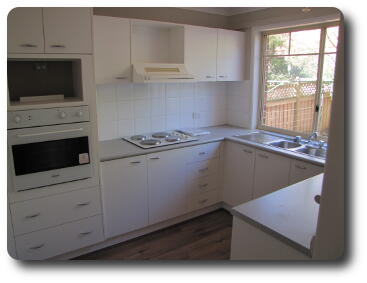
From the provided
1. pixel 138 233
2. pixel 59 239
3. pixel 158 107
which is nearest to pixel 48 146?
pixel 59 239

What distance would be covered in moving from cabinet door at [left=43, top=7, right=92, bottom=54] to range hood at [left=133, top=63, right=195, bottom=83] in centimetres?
58

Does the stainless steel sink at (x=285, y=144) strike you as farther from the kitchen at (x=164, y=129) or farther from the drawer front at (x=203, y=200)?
the drawer front at (x=203, y=200)

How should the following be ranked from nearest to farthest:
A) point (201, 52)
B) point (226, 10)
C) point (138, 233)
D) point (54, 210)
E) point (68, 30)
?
point (68, 30), point (54, 210), point (138, 233), point (201, 52), point (226, 10)

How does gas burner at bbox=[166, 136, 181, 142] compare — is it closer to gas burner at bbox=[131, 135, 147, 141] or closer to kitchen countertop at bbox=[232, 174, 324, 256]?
gas burner at bbox=[131, 135, 147, 141]

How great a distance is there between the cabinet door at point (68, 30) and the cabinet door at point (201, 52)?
1158 mm

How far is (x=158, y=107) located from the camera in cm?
345

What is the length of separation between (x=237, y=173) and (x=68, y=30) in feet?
6.90

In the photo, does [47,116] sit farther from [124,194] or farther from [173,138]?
[173,138]

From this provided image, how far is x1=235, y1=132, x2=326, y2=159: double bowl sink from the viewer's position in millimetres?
2935

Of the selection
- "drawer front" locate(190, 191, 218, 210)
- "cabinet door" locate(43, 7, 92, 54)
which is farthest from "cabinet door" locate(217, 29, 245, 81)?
"cabinet door" locate(43, 7, 92, 54)

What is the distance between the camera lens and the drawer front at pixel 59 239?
2.30 m

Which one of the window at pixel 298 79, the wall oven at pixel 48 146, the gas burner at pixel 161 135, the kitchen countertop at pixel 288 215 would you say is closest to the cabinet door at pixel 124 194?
the wall oven at pixel 48 146

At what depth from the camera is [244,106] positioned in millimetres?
3848

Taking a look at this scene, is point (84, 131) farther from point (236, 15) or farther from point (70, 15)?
point (236, 15)
